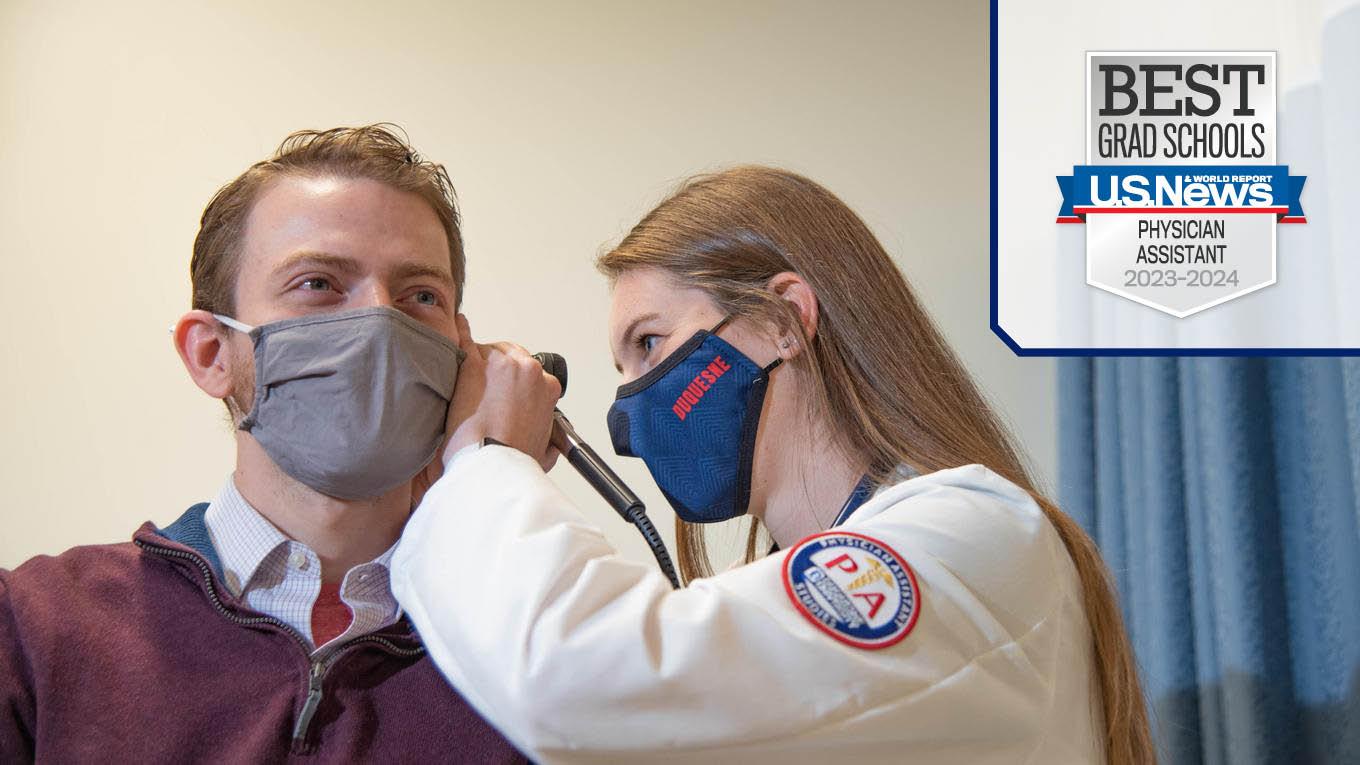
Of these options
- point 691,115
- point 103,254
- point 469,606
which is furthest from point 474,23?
point 469,606

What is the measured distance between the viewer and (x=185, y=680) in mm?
1178

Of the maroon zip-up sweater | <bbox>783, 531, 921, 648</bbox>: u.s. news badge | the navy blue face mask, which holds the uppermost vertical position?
the navy blue face mask

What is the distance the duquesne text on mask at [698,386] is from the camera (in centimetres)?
152

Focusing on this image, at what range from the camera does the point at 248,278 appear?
137cm

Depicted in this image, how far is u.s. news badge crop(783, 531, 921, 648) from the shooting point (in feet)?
3.61

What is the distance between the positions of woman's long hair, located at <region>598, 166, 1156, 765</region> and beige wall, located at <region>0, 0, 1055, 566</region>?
2.40ft

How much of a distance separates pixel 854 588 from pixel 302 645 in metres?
0.57

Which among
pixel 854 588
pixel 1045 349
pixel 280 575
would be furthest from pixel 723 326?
pixel 1045 349

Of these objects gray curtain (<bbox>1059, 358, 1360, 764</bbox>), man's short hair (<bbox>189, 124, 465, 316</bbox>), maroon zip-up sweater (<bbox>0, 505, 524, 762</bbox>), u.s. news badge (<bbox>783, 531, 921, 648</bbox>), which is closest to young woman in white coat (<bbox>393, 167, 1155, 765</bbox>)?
u.s. news badge (<bbox>783, 531, 921, 648</bbox>)

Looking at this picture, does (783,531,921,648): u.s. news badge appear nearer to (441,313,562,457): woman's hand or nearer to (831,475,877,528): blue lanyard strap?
(831,475,877,528): blue lanyard strap

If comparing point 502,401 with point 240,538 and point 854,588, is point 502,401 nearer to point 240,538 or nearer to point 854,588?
point 240,538

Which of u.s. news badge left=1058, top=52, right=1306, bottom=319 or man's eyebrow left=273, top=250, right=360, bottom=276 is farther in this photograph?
u.s. news badge left=1058, top=52, right=1306, bottom=319

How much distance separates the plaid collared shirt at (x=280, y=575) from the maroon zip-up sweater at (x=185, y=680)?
3 cm

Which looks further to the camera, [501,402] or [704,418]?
[704,418]
